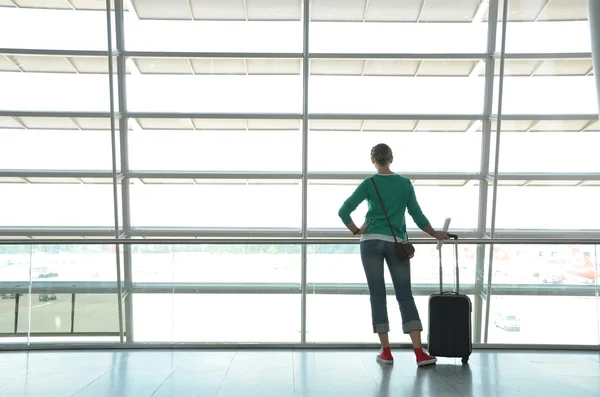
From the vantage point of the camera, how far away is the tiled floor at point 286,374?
3881 millimetres

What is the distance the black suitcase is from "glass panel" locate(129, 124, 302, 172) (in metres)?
4.40

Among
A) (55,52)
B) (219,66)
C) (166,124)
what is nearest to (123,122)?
(166,124)

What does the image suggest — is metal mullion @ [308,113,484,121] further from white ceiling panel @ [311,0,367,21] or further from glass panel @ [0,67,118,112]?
glass panel @ [0,67,118,112]

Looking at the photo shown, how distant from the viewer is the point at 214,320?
5270 mm

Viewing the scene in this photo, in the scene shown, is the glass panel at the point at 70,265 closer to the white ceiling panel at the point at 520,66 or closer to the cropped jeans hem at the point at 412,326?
the cropped jeans hem at the point at 412,326

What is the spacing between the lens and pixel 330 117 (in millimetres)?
8516

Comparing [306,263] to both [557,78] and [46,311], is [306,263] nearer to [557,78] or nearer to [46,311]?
[46,311]

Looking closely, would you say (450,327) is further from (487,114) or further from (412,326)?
(487,114)

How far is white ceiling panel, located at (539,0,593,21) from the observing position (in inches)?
321

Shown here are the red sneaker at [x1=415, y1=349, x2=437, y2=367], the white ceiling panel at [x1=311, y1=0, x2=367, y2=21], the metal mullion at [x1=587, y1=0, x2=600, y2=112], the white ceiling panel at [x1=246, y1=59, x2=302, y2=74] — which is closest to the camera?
the metal mullion at [x1=587, y1=0, x2=600, y2=112]

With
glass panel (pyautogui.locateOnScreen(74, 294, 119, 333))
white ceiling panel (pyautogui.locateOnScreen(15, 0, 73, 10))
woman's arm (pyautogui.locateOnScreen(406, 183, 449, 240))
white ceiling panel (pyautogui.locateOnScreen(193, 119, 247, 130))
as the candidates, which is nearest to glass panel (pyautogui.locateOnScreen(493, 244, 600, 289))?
woman's arm (pyautogui.locateOnScreen(406, 183, 449, 240))

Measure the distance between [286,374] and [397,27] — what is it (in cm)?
527

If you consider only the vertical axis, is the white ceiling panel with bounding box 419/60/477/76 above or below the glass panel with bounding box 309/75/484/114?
above

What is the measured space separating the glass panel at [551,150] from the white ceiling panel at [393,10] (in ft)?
5.89
